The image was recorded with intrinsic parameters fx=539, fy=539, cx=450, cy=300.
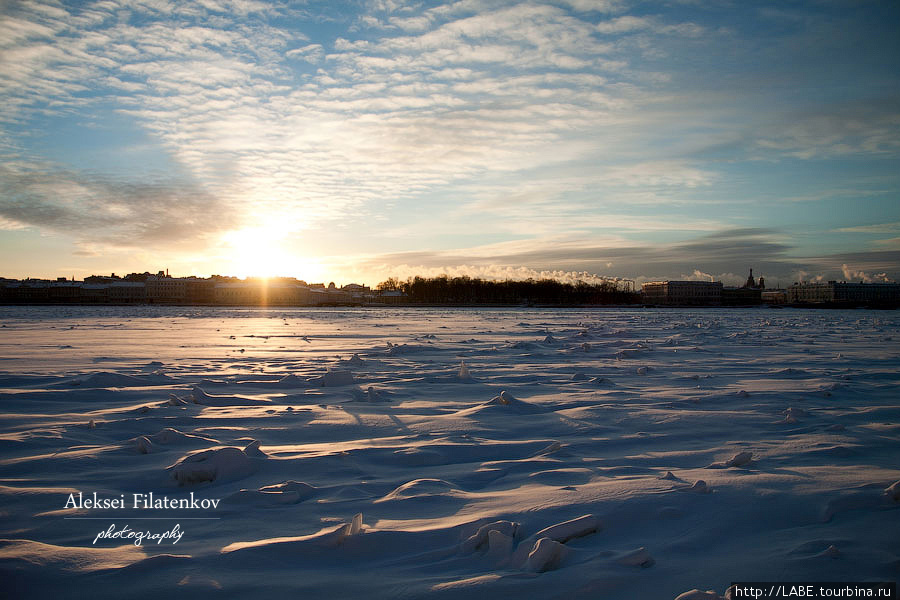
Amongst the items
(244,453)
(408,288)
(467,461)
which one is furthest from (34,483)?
(408,288)

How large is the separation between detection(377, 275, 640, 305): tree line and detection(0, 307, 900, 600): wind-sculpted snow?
397 feet

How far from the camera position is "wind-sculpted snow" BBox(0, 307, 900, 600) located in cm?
218

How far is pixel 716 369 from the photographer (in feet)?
27.9

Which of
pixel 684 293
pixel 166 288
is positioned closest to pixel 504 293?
pixel 684 293

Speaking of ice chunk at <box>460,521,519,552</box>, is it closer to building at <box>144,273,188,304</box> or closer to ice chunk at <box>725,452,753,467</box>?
ice chunk at <box>725,452,753,467</box>

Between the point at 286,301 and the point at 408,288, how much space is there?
1321 inches

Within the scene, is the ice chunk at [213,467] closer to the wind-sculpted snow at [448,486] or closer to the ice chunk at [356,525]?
the wind-sculpted snow at [448,486]

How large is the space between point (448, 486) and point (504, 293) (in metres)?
132

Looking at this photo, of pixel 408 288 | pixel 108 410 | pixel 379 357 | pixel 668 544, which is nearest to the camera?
pixel 668 544

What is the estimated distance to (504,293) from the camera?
13425 cm

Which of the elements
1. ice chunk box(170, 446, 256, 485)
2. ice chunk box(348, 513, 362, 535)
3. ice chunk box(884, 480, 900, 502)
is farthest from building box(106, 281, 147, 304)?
ice chunk box(884, 480, 900, 502)

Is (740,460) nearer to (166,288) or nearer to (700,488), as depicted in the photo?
(700,488)

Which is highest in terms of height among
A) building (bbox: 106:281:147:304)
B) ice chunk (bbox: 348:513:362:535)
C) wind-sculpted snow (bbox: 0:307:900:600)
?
building (bbox: 106:281:147:304)

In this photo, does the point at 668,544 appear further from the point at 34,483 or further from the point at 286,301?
the point at 286,301
